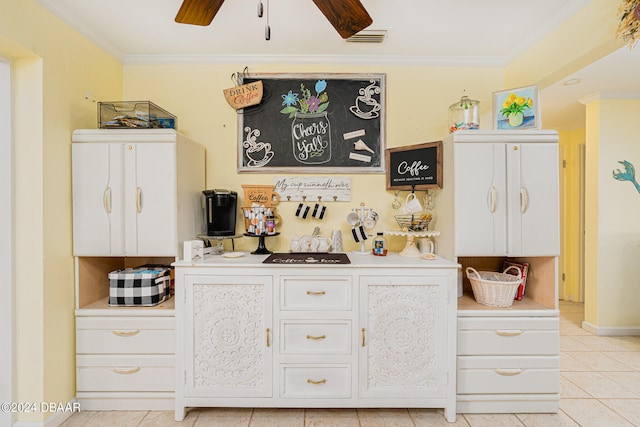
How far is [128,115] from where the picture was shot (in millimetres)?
2408

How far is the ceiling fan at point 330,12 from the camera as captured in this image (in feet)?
5.14

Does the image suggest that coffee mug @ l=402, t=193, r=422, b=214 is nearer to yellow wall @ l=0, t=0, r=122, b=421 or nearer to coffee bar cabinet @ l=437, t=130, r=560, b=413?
coffee bar cabinet @ l=437, t=130, r=560, b=413

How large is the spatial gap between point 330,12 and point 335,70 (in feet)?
3.70

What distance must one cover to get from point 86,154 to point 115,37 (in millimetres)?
951

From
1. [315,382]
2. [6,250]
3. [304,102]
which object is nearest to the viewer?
[6,250]

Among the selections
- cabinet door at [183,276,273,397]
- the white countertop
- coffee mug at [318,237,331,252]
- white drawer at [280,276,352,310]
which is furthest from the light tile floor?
coffee mug at [318,237,331,252]

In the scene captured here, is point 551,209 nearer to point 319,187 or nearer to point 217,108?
point 319,187

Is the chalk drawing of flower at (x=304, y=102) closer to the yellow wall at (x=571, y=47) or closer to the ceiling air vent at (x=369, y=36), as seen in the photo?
the ceiling air vent at (x=369, y=36)

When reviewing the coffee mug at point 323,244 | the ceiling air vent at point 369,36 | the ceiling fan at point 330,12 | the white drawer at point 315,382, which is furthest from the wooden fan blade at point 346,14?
the white drawer at point 315,382

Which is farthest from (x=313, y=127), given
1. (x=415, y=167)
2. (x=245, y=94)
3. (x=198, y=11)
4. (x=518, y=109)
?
(x=518, y=109)

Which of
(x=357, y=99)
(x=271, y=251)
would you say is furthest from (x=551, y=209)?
(x=271, y=251)

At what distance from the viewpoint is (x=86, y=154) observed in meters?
2.21

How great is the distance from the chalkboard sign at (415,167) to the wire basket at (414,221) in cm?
22

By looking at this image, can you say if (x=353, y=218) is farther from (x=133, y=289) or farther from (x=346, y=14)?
(x=133, y=289)
